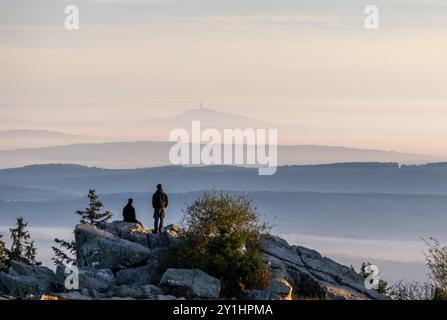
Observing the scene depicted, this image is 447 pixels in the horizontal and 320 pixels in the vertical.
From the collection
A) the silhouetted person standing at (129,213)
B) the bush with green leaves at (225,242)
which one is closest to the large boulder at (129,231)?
the silhouetted person standing at (129,213)

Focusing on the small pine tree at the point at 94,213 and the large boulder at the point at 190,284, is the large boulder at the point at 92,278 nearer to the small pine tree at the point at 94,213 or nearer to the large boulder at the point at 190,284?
the large boulder at the point at 190,284

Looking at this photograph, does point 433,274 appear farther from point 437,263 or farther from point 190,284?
point 190,284

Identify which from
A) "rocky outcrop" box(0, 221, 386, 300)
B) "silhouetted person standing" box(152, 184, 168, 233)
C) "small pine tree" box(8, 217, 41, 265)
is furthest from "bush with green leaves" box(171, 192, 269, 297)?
"small pine tree" box(8, 217, 41, 265)

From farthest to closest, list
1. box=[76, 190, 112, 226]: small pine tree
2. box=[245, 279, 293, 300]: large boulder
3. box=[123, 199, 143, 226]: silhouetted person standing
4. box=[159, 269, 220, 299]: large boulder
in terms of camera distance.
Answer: box=[76, 190, 112, 226]: small pine tree, box=[123, 199, 143, 226]: silhouetted person standing, box=[159, 269, 220, 299]: large boulder, box=[245, 279, 293, 300]: large boulder

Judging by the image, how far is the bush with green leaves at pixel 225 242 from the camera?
198 ft

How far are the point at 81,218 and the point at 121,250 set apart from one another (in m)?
39.5

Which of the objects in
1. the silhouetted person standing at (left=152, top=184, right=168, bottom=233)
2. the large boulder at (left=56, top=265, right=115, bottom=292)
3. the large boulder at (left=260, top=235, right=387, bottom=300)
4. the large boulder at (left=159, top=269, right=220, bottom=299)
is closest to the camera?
the large boulder at (left=159, top=269, right=220, bottom=299)

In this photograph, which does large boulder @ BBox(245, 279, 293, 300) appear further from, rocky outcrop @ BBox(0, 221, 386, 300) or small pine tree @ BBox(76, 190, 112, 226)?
small pine tree @ BBox(76, 190, 112, 226)

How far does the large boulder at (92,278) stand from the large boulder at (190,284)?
9.61 feet

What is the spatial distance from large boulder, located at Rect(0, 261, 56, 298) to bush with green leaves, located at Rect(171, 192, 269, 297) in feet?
Answer: 20.0

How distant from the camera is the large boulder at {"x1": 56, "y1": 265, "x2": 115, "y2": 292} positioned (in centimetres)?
5775
